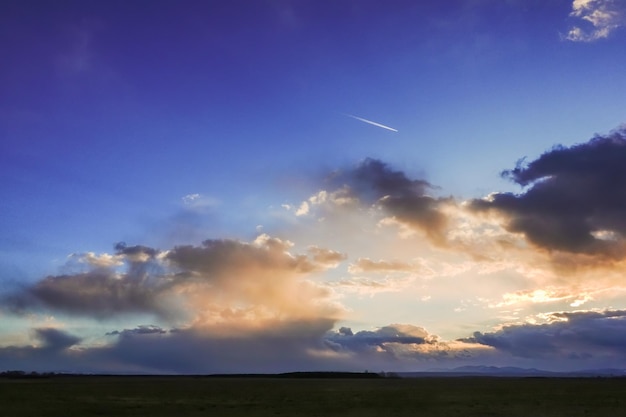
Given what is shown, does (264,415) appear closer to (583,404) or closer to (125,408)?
(125,408)

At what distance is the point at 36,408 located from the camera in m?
62.5

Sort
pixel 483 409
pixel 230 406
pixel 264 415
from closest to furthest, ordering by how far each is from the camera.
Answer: pixel 264 415 → pixel 483 409 → pixel 230 406

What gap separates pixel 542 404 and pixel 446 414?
16.7 m

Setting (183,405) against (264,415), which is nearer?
(264,415)

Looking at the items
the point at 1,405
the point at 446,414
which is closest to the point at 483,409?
the point at 446,414

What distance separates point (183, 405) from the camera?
222ft

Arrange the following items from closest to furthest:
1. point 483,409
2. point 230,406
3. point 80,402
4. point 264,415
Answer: point 264,415
point 483,409
point 230,406
point 80,402

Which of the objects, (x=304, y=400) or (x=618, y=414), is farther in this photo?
(x=304, y=400)

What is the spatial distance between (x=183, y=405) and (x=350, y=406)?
1787 cm

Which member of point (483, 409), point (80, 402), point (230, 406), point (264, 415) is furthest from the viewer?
point (80, 402)

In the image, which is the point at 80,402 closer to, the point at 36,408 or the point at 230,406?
the point at 36,408

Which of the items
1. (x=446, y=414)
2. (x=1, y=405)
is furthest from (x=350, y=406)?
(x=1, y=405)

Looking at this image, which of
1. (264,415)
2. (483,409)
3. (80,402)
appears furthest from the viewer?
(80,402)

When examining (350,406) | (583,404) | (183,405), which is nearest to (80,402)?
(183,405)
